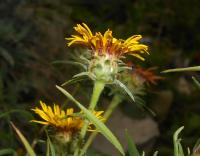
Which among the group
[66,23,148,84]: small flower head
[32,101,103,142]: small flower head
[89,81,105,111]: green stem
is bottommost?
[32,101,103,142]: small flower head

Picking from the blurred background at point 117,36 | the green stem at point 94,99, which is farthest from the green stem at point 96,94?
the blurred background at point 117,36

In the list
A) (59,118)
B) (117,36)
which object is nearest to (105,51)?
(59,118)

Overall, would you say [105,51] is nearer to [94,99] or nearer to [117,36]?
[94,99]

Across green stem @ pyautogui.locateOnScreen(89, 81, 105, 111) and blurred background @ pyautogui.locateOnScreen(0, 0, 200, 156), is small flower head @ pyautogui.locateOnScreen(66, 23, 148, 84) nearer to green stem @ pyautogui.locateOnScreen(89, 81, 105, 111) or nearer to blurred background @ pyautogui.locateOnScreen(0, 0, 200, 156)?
green stem @ pyautogui.locateOnScreen(89, 81, 105, 111)

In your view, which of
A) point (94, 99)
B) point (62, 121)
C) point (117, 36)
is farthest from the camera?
point (117, 36)

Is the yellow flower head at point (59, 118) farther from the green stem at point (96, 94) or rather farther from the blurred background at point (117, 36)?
the blurred background at point (117, 36)

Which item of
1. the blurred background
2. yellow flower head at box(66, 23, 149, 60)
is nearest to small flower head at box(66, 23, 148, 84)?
yellow flower head at box(66, 23, 149, 60)
